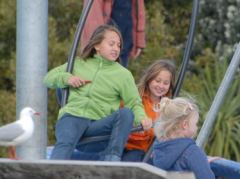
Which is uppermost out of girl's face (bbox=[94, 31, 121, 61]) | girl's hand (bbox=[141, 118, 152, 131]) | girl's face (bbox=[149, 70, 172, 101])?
girl's face (bbox=[94, 31, 121, 61])

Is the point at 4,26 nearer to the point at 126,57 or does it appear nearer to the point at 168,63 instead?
the point at 126,57

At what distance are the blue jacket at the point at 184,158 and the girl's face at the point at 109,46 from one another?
1705 millimetres

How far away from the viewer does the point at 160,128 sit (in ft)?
19.7

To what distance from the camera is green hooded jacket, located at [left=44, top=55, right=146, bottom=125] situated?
7.49 metres

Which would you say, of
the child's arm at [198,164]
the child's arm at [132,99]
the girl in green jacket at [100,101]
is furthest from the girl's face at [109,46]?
the child's arm at [198,164]

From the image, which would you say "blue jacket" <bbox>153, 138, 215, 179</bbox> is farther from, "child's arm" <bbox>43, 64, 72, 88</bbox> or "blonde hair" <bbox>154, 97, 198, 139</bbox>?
"child's arm" <bbox>43, 64, 72, 88</bbox>

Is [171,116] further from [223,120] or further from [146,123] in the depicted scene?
[223,120]

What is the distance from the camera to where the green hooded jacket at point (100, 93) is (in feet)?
24.6

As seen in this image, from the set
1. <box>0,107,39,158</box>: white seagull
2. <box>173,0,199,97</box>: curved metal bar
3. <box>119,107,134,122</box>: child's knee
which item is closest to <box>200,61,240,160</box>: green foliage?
<box>173,0,199,97</box>: curved metal bar

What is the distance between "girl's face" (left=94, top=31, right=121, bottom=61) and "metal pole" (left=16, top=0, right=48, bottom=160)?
0.43m

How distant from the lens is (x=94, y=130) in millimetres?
7441

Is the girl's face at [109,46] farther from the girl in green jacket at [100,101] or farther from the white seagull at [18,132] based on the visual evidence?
the white seagull at [18,132]

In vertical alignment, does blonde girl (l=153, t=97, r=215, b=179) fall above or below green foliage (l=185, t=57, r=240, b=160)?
above

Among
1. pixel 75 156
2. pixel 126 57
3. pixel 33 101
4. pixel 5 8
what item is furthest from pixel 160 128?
pixel 5 8
